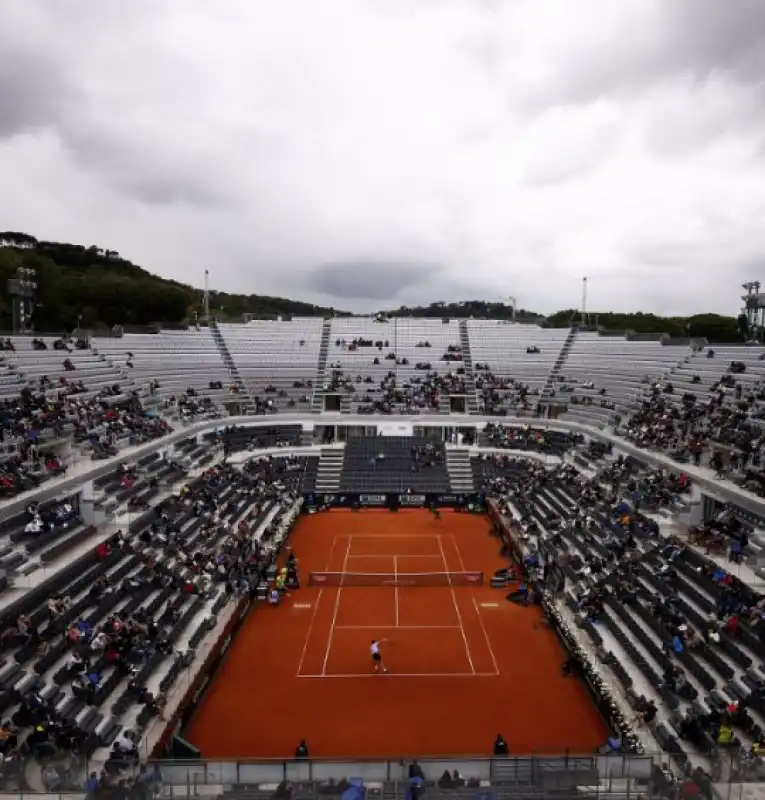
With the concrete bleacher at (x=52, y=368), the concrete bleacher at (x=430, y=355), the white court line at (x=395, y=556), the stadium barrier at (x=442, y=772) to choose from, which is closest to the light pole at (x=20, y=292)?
the concrete bleacher at (x=52, y=368)

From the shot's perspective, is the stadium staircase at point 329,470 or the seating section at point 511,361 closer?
the stadium staircase at point 329,470

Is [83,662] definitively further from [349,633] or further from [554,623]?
[554,623]

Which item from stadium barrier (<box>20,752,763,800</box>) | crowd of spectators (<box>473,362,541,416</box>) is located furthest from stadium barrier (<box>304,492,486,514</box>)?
stadium barrier (<box>20,752,763,800</box>)

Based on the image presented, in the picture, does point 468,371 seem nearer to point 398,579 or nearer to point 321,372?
point 321,372

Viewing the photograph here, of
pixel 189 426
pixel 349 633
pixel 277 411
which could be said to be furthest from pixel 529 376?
pixel 349 633

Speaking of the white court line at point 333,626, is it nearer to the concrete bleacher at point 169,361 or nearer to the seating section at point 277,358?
the concrete bleacher at point 169,361

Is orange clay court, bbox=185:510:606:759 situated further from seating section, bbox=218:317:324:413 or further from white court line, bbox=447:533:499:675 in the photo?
seating section, bbox=218:317:324:413

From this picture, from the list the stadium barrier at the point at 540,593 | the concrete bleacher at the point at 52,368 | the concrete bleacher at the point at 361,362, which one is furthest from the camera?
the concrete bleacher at the point at 361,362
